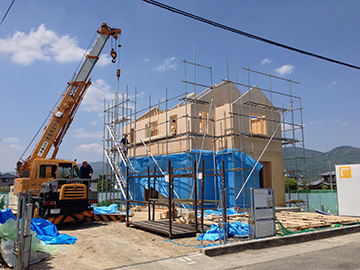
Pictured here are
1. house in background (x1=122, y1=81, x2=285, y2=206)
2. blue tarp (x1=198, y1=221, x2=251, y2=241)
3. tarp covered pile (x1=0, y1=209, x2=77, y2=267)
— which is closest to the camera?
tarp covered pile (x1=0, y1=209, x2=77, y2=267)

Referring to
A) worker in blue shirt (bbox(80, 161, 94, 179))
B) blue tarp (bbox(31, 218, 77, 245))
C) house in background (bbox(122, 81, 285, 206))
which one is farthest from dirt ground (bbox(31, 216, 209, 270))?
house in background (bbox(122, 81, 285, 206))

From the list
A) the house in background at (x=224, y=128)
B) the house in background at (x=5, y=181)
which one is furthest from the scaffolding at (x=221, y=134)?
the house in background at (x=5, y=181)

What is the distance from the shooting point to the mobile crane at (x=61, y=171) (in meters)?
11.7

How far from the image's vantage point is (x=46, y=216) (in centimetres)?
1145

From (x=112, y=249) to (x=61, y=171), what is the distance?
611 centimetres

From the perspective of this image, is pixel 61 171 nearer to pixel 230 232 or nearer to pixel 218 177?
pixel 230 232

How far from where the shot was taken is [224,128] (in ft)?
61.2

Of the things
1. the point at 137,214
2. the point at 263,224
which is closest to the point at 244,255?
the point at 263,224

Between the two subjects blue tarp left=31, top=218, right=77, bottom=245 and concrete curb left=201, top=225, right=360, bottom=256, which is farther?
blue tarp left=31, top=218, right=77, bottom=245

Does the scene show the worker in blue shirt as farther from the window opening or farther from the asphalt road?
the window opening

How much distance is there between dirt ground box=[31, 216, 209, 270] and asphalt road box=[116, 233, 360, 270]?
0.65 metres

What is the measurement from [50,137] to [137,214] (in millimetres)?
5407

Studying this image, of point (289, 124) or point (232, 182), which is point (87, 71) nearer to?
point (232, 182)

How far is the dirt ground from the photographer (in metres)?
7.07
